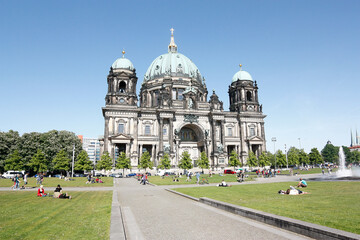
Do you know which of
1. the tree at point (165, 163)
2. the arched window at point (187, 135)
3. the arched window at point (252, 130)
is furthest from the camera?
the arched window at point (252, 130)

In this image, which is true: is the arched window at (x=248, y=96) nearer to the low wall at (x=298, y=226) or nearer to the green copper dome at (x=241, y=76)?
the green copper dome at (x=241, y=76)

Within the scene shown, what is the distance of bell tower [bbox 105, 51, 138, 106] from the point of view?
64125 millimetres

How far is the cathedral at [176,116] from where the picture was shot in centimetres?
6328

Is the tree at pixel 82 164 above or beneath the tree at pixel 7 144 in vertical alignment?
beneath

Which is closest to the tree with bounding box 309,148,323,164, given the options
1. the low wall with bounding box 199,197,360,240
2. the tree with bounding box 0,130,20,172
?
the low wall with bounding box 199,197,360,240

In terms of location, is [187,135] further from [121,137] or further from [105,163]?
[105,163]

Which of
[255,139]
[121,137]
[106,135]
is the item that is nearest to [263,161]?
[255,139]

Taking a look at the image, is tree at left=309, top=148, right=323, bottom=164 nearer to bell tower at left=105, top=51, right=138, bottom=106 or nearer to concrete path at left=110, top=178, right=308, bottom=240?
bell tower at left=105, top=51, right=138, bottom=106

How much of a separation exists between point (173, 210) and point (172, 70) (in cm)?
7130

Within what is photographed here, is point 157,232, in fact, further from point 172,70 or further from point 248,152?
point 172,70

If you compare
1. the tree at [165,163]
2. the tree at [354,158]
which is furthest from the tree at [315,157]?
the tree at [165,163]

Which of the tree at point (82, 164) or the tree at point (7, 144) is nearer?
the tree at point (82, 164)

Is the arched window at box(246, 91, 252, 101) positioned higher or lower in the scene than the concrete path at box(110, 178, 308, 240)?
higher

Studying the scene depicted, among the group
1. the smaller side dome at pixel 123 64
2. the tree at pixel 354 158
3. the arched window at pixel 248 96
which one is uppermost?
the smaller side dome at pixel 123 64
